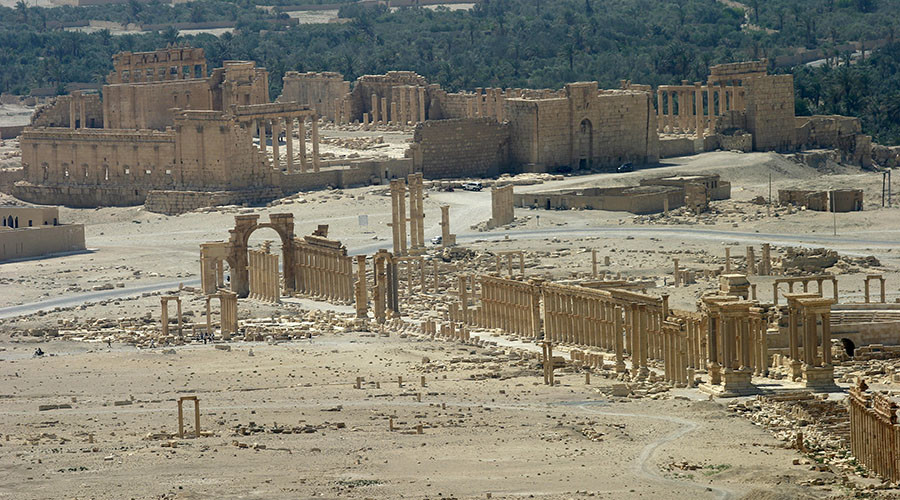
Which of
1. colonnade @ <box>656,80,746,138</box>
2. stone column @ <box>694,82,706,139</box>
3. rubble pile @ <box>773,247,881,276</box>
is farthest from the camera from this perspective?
colonnade @ <box>656,80,746,138</box>

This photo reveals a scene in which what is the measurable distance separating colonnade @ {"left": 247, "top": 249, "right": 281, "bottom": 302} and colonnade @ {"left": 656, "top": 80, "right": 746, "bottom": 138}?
3769cm

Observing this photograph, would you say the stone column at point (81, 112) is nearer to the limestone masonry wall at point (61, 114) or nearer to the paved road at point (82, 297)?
the limestone masonry wall at point (61, 114)

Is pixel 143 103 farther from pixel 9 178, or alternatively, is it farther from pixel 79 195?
pixel 79 195

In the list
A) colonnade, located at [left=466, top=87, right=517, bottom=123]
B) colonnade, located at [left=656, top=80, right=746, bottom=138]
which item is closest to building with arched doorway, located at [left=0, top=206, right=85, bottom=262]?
colonnade, located at [left=466, top=87, right=517, bottom=123]

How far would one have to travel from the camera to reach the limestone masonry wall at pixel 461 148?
3487 inches

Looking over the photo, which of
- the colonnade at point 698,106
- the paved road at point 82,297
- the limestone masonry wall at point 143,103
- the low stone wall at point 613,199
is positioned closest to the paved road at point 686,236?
the low stone wall at point 613,199

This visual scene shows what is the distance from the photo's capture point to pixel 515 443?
132 ft

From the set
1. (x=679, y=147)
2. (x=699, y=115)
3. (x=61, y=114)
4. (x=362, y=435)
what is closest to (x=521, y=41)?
(x=699, y=115)

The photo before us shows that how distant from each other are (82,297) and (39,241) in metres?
8.83

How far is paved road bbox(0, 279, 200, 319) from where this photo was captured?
62312 millimetres

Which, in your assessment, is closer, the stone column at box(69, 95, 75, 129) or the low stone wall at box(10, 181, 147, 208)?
the low stone wall at box(10, 181, 147, 208)

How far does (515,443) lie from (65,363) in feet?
51.4

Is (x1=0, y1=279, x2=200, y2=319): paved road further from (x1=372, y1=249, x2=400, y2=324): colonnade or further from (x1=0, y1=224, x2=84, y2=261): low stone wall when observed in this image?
(x1=372, y1=249, x2=400, y2=324): colonnade

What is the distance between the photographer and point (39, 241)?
238 feet
